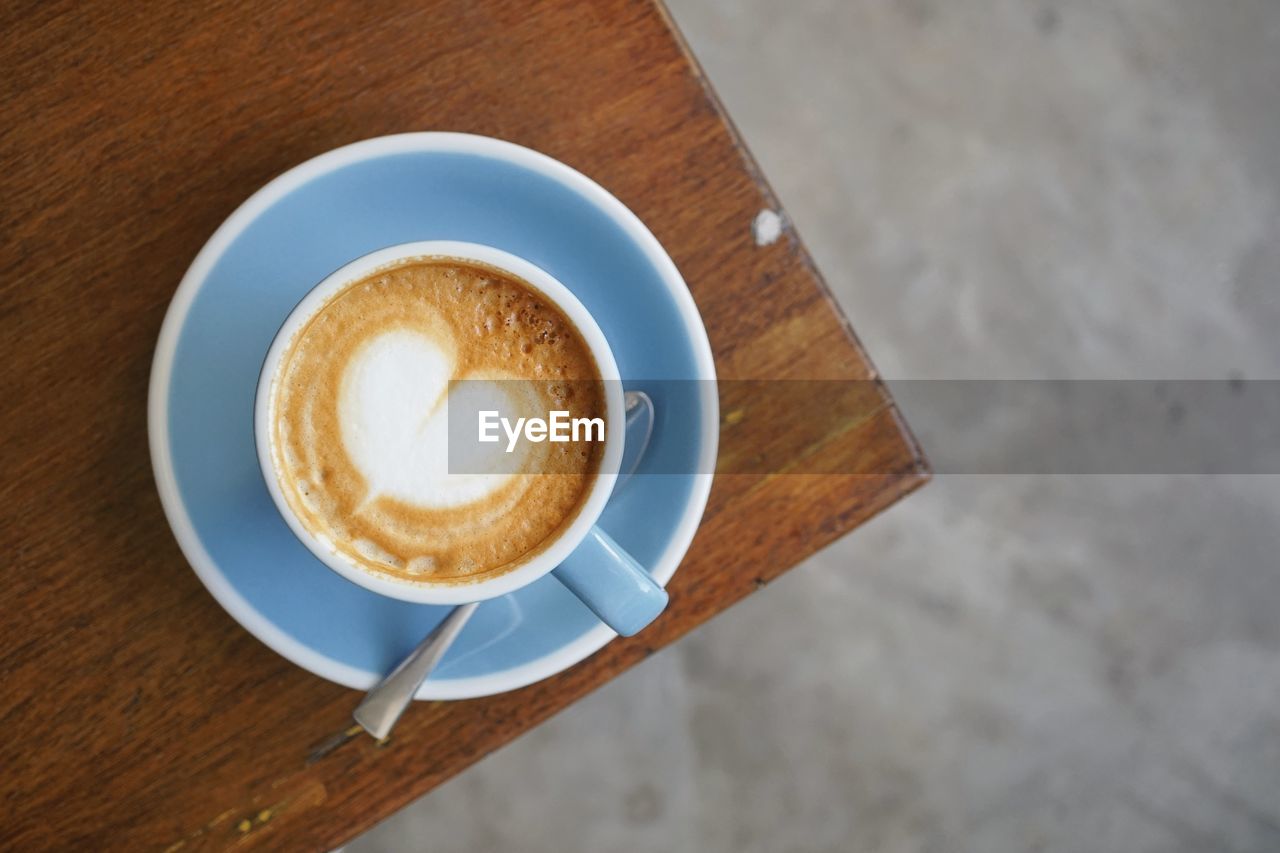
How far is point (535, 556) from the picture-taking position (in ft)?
2.63

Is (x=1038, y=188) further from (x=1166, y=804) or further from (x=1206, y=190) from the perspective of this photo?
(x=1166, y=804)

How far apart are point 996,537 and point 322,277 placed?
1.23m

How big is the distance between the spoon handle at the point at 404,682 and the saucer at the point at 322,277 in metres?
0.02

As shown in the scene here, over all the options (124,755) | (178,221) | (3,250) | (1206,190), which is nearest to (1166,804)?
(1206,190)

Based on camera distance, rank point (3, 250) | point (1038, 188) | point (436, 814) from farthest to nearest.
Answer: point (1038, 188)
point (436, 814)
point (3, 250)

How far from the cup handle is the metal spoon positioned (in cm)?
12

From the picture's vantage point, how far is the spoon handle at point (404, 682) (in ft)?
2.85

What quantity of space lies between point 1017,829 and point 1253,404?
2.71 feet

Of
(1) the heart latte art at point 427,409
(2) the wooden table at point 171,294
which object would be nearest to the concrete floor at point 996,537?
(2) the wooden table at point 171,294

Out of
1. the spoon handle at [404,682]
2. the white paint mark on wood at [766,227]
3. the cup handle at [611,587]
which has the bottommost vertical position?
the spoon handle at [404,682]

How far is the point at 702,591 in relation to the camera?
99 cm

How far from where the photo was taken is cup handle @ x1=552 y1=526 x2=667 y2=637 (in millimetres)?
782
